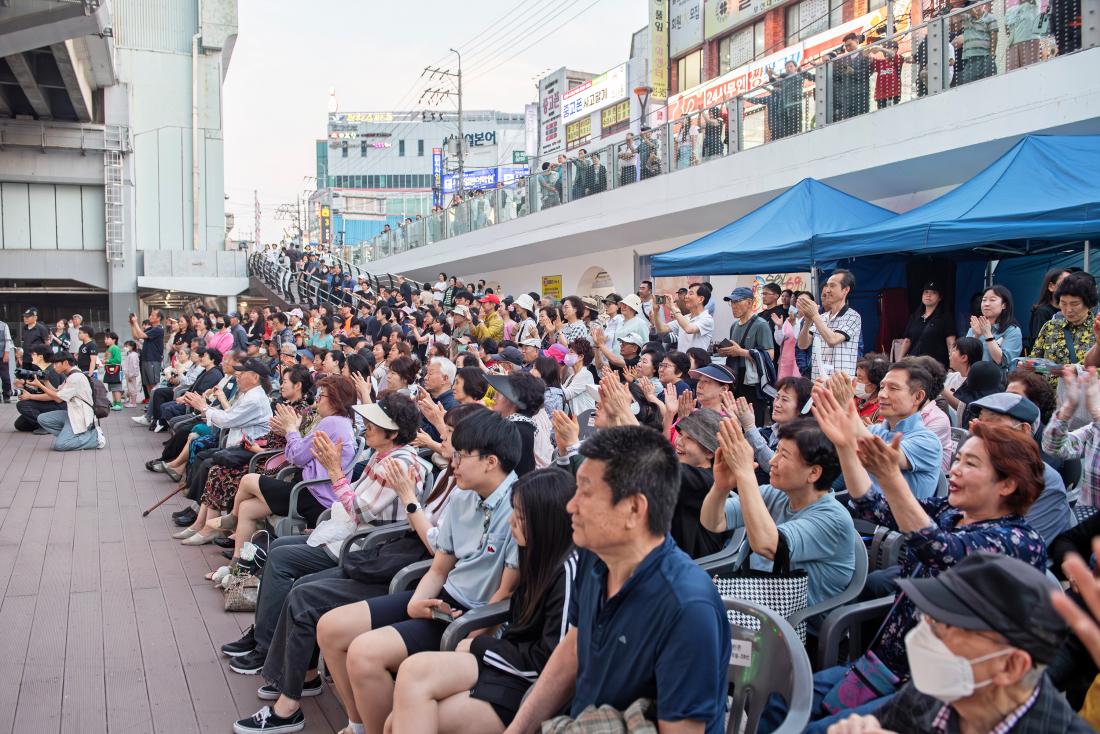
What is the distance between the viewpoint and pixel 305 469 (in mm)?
5164

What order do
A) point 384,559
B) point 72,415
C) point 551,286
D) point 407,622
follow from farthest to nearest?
point 551,286 < point 72,415 < point 384,559 < point 407,622

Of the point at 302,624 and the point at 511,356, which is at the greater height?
the point at 511,356

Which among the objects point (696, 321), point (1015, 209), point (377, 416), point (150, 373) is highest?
point (1015, 209)

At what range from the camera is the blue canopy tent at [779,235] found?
754 centimetres

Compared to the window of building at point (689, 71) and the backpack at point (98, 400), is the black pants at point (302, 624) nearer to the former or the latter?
the backpack at point (98, 400)

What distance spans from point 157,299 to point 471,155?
3542 cm

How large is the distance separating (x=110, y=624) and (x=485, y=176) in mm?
47262

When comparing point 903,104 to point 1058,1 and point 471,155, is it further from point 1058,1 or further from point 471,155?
point 471,155

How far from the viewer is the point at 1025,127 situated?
336 inches

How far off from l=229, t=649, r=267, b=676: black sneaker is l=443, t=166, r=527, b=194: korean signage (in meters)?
43.6

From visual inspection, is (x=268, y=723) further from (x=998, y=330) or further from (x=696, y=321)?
(x=696, y=321)

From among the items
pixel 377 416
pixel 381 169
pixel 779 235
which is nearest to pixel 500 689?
pixel 377 416

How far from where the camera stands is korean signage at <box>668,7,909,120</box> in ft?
62.4

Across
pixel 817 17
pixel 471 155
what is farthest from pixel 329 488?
pixel 471 155
